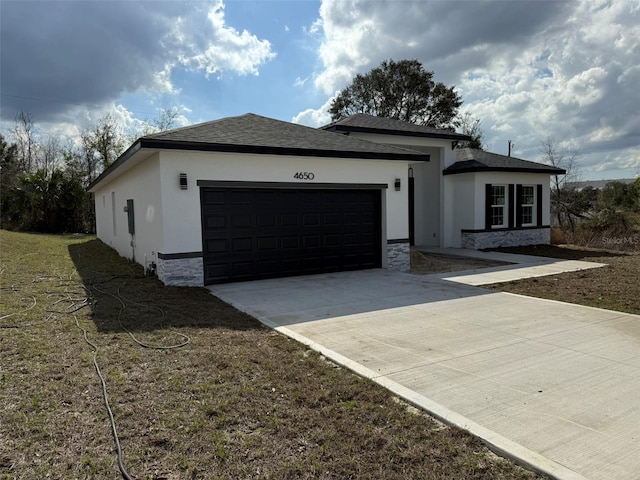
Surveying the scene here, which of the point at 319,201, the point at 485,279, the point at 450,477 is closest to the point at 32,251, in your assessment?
the point at 319,201

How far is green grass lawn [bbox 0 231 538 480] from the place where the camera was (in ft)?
9.42

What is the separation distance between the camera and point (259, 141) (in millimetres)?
9875

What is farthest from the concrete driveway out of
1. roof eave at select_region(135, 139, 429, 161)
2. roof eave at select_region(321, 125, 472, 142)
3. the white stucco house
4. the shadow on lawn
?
roof eave at select_region(321, 125, 472, 142)

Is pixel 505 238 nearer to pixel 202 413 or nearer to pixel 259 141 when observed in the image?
pixel 259 141

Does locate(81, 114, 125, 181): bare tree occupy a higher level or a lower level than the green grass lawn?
higher

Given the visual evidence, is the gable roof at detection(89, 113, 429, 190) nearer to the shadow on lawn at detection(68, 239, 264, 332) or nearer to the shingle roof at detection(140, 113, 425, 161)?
the shingle roof at detection(140, 113, 425, 161)

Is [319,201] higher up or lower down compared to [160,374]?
higher up

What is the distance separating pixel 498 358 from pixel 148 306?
541 centimetres

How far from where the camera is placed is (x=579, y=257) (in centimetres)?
1445

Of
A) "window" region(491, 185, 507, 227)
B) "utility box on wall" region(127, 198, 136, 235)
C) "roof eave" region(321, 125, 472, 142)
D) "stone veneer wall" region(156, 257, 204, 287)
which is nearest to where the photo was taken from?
"stone veneer wall" region(156, 257, 204, 287)

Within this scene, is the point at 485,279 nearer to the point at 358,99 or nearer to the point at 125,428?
the point at 125,428

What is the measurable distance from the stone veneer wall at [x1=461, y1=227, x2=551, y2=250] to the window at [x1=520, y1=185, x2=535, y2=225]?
398 millimetres

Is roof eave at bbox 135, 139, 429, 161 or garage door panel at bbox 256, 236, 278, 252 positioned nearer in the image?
roof eave at bbox 135, 139, 429, 161

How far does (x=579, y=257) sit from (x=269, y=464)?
1445cm
